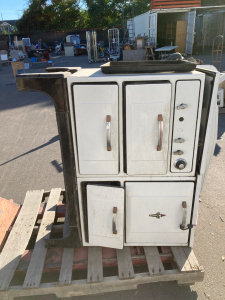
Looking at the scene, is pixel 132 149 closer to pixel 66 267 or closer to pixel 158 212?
pixel 158 212

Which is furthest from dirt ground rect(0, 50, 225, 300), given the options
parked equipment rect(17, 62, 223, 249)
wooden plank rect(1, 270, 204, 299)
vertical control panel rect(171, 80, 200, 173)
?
vertical control panel rect(171, 80, 200, 173)

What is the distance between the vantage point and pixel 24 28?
114ft

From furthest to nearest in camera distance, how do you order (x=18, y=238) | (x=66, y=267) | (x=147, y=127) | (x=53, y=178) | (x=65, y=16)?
(x=65, y=16) < (x=53, y=178) < (x=18, y=238) < (x=66, y=267) < (x=147, y=127)

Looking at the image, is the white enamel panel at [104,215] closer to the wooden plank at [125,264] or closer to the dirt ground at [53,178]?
the wooden plank at [125,264]

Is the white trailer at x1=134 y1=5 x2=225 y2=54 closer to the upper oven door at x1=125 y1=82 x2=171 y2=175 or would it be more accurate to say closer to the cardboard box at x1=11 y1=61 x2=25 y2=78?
the cardboard box at x1=11 y1=61 x2=25 y2=78

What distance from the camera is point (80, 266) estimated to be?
2139mm

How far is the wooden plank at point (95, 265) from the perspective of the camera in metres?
1.96

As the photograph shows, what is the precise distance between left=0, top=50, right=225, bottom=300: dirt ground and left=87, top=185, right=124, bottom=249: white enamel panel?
0.45 metres

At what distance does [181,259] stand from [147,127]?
3.91 ft

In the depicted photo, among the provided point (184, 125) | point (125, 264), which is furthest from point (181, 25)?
point (125, 264)

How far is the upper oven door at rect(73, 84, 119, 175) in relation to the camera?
5.79 ft

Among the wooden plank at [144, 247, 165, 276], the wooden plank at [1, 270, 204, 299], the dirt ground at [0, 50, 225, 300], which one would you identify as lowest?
the dirt ground at [0, 50, 225, 300]

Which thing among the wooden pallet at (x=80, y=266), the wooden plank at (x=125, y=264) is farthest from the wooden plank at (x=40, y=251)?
the wooden plank at (x=125, y=264)

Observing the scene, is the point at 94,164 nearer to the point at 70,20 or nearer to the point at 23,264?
the point at 23,264
